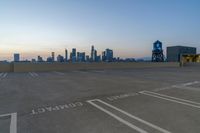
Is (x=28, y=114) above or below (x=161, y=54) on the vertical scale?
below

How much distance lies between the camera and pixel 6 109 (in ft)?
14.8

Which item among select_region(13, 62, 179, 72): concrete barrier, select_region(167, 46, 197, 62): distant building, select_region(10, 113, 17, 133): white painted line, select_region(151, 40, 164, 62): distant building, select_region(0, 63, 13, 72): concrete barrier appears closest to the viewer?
select_region(10, 113, 17, 133): white painted line

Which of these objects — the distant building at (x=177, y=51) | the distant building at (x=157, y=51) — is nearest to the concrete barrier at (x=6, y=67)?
the distant building at (x=157, y=51)

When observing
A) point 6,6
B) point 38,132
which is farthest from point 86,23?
point 38,132

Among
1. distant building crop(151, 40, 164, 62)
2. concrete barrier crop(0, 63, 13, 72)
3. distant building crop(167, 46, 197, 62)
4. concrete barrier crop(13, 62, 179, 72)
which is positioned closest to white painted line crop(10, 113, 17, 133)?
concrete barrier crop(13, 62, 179, 72)

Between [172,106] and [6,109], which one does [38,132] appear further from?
[172,106]

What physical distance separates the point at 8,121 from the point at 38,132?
1.08 meters

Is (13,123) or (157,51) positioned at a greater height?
(157,51)

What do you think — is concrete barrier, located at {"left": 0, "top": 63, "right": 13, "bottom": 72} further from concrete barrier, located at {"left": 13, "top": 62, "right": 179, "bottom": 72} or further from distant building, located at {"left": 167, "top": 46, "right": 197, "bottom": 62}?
distant building, located at {"left": 167, "top": 46, "right": 197, "bottom": 62}

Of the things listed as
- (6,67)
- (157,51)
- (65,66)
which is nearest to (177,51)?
(157,51)

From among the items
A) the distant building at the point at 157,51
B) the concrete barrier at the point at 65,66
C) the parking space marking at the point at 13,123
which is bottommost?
the parking space marking at the point at 13,123

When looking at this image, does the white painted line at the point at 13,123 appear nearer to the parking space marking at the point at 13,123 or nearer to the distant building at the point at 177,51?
the parking space marking at the point at 13,123

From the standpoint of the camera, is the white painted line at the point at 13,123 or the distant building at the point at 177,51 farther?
the distant building at the point at 177,51

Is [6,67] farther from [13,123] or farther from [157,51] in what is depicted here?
[157,51]
